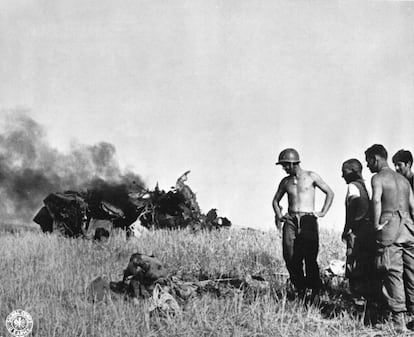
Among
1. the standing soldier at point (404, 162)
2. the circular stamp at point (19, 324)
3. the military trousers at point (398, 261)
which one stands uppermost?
the standing soldier at point (404, 162)

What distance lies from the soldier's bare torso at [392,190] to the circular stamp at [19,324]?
14.3ft

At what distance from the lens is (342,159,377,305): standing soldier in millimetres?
7910

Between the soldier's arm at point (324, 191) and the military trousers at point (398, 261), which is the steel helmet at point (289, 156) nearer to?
the soldier's arm at point (324, 191)

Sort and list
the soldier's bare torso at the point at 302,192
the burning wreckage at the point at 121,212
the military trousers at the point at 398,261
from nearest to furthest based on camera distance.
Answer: the military trousers at the point at 398,261 < the soldier's bare torso at the point at 302,192 < the burning wreckage at the point at 121,212

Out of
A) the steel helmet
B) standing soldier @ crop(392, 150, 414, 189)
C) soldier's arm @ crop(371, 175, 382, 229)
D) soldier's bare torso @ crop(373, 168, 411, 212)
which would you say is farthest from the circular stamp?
standing soldier @ crop(392, 150, 414, 189)

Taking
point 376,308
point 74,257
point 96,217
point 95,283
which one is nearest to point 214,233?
point 96,217

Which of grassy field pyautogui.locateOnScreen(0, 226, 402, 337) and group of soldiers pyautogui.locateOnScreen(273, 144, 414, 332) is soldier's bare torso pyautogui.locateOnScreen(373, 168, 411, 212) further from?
grassy field pyautogui.locateOnScreen(0, 226, 402, 337)

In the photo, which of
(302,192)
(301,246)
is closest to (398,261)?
(301,246)

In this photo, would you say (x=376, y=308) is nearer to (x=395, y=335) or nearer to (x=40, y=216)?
(x=395, y=335)

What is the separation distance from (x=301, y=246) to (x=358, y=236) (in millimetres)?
824

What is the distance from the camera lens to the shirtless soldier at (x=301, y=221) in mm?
8094

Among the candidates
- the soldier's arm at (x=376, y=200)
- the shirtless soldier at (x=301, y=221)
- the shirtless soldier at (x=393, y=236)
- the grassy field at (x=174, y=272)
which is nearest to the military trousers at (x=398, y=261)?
the shirtless soldier at (x=393, y=236)

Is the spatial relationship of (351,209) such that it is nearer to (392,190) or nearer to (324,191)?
(324,191)

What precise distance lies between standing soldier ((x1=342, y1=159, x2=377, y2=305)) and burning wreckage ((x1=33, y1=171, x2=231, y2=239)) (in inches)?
306
